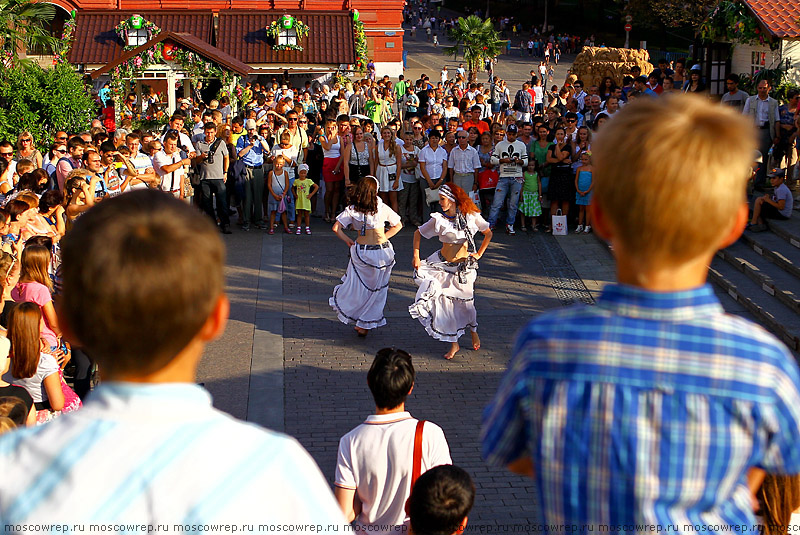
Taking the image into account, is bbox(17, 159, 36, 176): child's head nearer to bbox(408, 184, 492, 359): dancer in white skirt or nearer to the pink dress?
the pink dress

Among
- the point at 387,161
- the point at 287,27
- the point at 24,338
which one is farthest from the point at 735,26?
the point at 287,27

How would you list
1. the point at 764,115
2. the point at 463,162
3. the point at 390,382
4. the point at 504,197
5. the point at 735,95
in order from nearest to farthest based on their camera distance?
the point at 390,382 < the point at 764,115 < the point at 463,162 < the point at 504,197 < the point at 735,95

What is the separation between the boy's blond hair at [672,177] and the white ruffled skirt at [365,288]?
8.62 meters

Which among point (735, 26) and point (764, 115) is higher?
point (735, 26)

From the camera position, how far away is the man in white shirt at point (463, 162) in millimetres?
15188

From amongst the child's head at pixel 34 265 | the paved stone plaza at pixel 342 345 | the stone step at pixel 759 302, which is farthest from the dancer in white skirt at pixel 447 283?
the child's head at pixel 34 265

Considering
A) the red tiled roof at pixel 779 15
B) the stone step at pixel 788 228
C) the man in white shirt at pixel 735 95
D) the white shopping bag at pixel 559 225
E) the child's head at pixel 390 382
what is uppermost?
the red tiled roof at pixel 779 15

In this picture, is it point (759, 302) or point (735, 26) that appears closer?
point (759, 302)

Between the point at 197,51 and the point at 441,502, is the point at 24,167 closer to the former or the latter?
the point at 197,51

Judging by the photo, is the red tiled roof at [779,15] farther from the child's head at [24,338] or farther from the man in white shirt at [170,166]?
the child's head at [24,338]

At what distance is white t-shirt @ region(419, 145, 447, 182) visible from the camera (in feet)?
50.6

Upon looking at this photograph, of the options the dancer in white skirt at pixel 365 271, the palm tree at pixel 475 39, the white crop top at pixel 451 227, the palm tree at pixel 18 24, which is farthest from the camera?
the palm tree at pixel 475 39

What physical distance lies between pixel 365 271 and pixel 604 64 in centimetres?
2397

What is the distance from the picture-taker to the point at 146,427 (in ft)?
5.29
